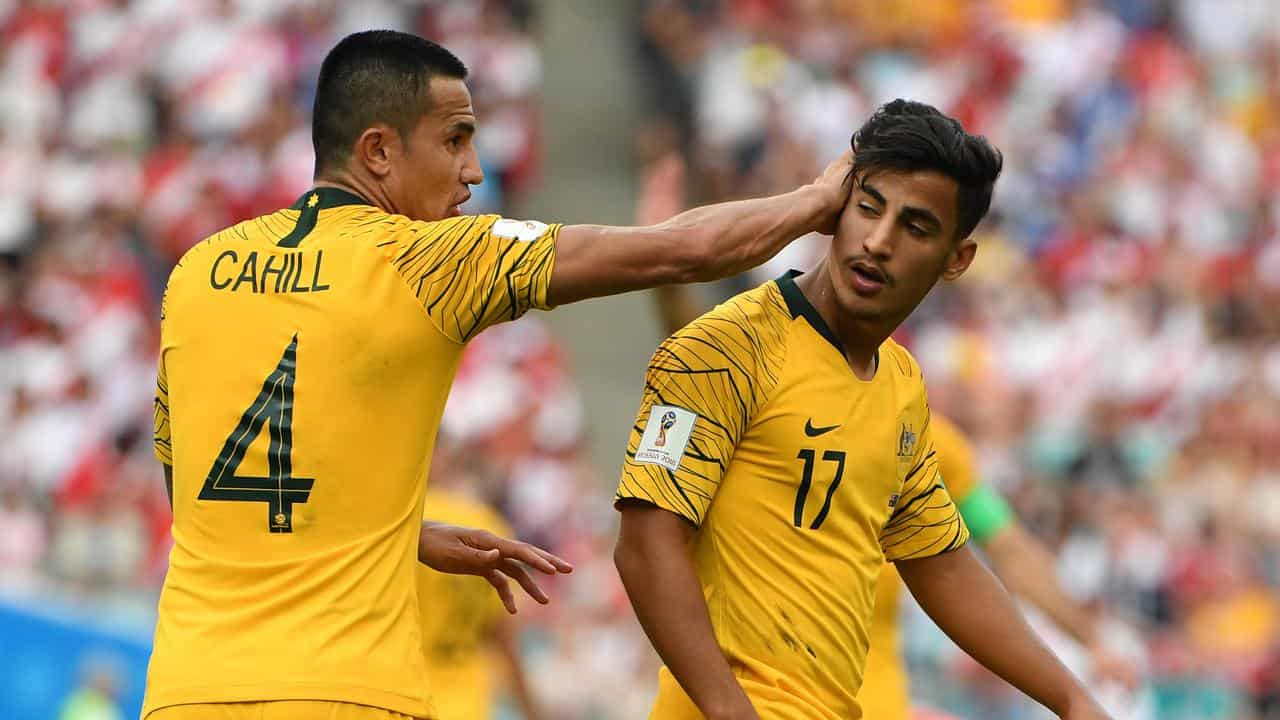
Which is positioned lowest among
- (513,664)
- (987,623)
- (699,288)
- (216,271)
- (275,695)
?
(275,695)

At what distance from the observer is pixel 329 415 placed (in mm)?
4074

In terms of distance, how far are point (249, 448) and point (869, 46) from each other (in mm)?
13742

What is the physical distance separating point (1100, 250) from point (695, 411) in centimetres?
1125

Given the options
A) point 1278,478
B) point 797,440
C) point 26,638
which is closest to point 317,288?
point 797,440

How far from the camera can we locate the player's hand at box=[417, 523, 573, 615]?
449 cm

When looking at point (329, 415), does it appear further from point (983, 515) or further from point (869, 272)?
point (983, 515)

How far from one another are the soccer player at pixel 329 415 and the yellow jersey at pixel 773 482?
36 centimetres

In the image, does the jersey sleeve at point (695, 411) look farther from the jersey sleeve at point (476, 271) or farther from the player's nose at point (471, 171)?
the player's nose at point (471, 171)

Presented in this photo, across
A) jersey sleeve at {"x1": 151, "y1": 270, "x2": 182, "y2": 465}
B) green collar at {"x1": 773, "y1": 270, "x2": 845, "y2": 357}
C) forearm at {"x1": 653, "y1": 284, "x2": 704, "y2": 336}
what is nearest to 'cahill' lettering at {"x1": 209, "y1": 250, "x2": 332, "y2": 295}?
jersey sleeve at {"x1": 151, "y1": 270, "x2": 182, "y2": 465}

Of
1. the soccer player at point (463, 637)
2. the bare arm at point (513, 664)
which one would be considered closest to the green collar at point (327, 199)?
the soccer player at point (463, 637)

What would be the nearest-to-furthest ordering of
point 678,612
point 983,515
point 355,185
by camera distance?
point 678,612, point 355,185, point 983,515

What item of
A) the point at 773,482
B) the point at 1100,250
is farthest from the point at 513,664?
the point at 1100,250

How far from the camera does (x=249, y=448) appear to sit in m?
4.09

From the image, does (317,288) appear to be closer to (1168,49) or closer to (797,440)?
(797,440)
